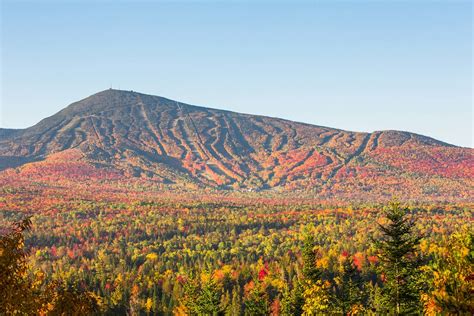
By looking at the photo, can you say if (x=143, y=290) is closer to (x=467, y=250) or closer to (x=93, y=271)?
(x=93, y=271)

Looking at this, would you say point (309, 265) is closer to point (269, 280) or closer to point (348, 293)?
point (348, 293)

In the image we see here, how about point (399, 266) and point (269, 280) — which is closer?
point (399, 266)

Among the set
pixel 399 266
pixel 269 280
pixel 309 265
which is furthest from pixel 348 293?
pixel 269 280

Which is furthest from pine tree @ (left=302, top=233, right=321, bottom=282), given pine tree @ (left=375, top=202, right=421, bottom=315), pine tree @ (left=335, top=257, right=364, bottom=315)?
pine tree @ (left=375, top=202, right=421, bottom=315)

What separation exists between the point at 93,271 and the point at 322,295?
155482 mm

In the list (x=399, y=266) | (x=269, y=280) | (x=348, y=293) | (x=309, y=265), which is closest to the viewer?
(x=399, y=266)

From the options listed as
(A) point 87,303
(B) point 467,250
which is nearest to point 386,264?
(B) point 467,250

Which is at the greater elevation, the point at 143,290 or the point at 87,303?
the point at 87,303

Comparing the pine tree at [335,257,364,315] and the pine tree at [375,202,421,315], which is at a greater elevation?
the pine tree at [375,202,421,315]

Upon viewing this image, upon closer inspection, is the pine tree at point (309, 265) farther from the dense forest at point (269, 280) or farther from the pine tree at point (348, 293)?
the pine tree at point (348, 293)

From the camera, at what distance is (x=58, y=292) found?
16.8 metres

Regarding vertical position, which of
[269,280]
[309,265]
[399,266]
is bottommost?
[269,280]

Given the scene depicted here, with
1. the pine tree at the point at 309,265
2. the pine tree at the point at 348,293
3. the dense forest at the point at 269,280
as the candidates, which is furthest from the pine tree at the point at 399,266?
the pine tree at the point at 348,293

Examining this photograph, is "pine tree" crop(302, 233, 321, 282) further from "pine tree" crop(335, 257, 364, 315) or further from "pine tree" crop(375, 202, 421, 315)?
"pine tree" crop(375, 202, 421, 315)
